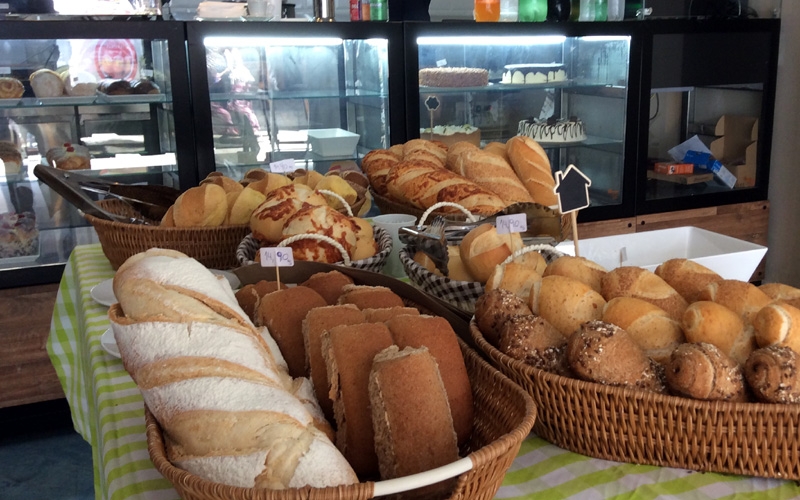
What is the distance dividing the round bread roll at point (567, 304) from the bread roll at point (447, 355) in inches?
5.9

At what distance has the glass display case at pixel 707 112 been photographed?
3.18 m

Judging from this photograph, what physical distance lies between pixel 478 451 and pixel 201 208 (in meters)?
1.03

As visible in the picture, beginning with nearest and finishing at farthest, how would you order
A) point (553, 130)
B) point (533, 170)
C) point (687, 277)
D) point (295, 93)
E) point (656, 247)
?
point (687, 277)
point (656, 247)
point (533, 170)
point (295, 93)
point (553, 130)

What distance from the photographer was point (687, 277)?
0.95 m

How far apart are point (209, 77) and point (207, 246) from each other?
4.59ft

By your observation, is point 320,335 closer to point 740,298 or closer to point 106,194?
point 740,298

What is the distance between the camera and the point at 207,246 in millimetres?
1497

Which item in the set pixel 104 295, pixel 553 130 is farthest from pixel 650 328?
pixel 553 130

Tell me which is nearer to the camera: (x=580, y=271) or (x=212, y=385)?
(x=212, y=385)

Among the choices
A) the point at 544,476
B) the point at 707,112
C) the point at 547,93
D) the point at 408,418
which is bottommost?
the point at 544,476

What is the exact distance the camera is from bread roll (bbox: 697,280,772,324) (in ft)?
2.74

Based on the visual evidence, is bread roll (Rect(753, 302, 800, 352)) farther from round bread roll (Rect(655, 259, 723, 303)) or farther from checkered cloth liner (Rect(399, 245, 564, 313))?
checkered cloth liner (Rect(399, 245, 564, 313))

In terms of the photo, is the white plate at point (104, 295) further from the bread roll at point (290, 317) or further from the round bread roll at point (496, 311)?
the round bread roll at point (496, 311)

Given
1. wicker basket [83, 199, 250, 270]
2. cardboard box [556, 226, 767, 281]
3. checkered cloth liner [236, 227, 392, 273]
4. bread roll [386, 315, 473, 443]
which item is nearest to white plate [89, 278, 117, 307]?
wicker basket [83, 199, 250, 270]
